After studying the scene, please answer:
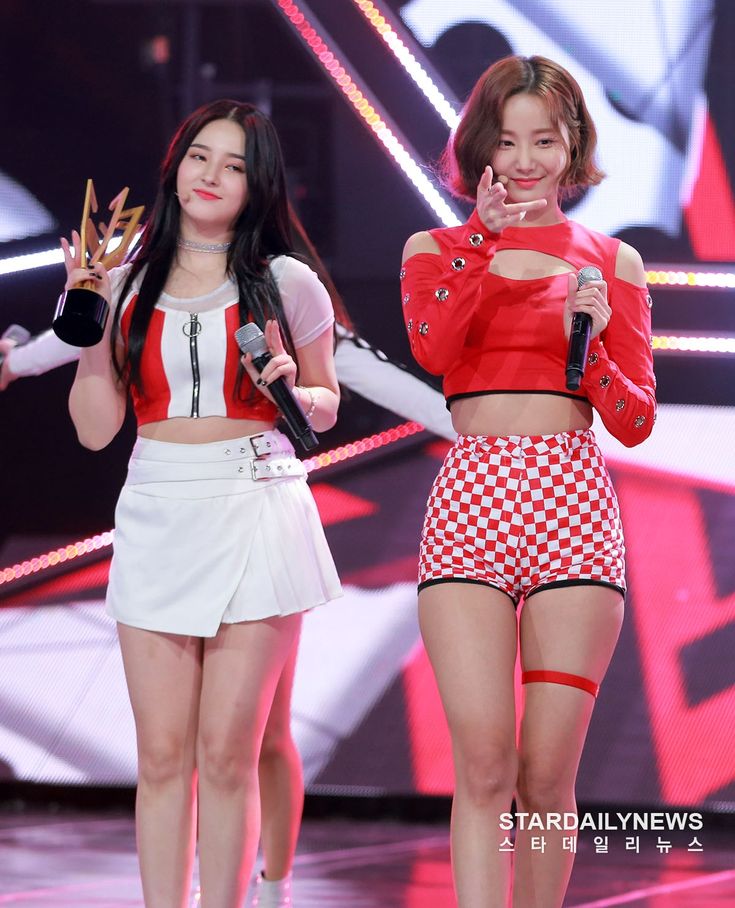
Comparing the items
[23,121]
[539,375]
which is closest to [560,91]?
[539,375]

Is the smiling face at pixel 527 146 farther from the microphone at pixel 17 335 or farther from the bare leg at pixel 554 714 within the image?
the microphone at pixel 17 335

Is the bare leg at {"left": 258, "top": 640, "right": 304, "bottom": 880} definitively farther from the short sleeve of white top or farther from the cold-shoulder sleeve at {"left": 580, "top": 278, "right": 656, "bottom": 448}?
the cold-shoulder sleeve at {"left": 580, "top": 278, "right": 656, "bottom": 448}

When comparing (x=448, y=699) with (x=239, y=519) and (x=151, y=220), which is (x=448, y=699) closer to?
(x=239, y=519)

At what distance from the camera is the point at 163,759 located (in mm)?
2453

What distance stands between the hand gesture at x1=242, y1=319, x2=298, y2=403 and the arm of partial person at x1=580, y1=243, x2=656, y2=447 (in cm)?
53

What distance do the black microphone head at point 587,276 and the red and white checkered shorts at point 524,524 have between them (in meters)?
0.28

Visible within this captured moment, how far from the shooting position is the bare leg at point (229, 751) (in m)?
2.45

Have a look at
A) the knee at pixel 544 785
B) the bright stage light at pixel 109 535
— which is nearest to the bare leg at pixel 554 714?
the knee at pixel 544 785

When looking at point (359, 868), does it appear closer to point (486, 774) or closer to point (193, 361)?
point (486, 774)

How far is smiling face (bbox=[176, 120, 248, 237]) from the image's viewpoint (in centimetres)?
257

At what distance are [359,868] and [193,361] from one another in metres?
1.71

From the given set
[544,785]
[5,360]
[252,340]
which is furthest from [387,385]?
[544,785]

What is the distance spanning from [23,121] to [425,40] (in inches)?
51.5

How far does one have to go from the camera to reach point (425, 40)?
4.04 meters
